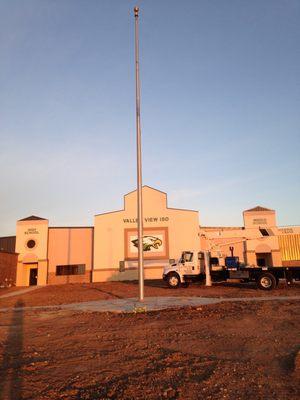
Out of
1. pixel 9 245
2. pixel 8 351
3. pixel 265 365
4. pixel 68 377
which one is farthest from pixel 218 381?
pixel 9 245

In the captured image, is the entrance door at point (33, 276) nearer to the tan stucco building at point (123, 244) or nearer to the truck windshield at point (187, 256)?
A: the tan stucco building at point (123, 244)

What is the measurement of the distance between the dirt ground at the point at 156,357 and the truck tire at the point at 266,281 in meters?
9.61

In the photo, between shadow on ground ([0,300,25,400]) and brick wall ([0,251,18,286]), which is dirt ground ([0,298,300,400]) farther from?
brick wall ([0,251,18,286])

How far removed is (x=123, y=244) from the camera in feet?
137

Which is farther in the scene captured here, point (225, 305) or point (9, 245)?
point (9, 245)

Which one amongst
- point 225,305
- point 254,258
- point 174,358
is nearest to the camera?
point 174,358

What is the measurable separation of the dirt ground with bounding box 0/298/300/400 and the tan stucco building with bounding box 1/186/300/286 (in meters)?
29.0

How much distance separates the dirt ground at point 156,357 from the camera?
17.5ft

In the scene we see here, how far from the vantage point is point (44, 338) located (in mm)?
9609

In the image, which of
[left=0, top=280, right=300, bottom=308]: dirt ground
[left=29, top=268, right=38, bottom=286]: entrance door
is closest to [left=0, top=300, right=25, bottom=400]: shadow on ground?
[left=0, top=280, right=300, bottom=308]: dirt ground

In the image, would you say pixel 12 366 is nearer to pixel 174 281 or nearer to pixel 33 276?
pixel 174 281

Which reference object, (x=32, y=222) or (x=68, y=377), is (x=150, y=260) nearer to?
(x=32, y=222)

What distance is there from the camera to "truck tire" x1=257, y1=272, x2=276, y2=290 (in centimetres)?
2184

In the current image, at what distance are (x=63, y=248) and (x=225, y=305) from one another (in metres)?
32.4
